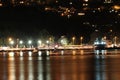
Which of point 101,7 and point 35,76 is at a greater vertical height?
point 101,7

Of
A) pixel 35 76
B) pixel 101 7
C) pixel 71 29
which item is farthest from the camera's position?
pixel 101 7

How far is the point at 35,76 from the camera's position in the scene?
44969 millimetres

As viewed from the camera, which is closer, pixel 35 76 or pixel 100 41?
pixel 35 76

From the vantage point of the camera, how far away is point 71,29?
142750 millimetres

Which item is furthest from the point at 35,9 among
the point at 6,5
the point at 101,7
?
the point at 101,7

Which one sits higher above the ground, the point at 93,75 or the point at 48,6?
the point at 48,6

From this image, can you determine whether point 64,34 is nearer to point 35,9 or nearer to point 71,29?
point 71,29

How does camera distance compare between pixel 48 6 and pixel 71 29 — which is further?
pixel 48 6

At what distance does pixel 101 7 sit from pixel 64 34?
169 feet

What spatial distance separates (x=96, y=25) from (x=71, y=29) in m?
27.3

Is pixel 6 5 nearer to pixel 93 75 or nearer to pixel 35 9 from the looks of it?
pixel 35 9

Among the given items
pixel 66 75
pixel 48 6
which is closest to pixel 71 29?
pixel 48 6

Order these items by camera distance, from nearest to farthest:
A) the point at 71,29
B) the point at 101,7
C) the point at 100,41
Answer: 1. the point at 71,29
2. the point at 100,41
3. the point at 101,7

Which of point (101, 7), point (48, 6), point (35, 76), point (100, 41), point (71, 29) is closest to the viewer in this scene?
point (35, 76)
